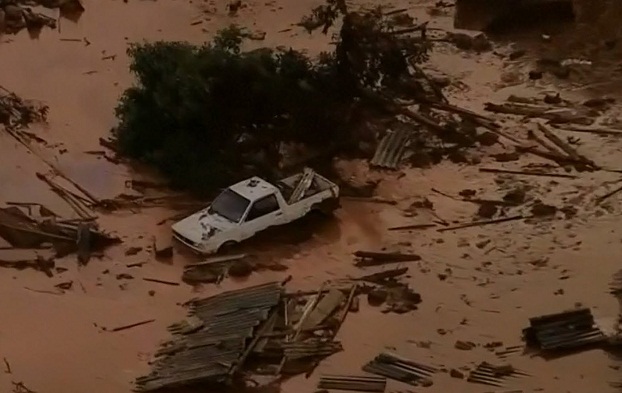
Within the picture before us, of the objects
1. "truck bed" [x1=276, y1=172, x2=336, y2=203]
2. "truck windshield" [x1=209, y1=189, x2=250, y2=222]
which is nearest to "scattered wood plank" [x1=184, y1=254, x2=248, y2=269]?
"truck windshield" [x1=209, y1=189, x2=250, y2=222]

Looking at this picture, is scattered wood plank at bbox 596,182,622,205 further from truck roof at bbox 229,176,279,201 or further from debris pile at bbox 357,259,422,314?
truck roof at bbox 229,176,279,201

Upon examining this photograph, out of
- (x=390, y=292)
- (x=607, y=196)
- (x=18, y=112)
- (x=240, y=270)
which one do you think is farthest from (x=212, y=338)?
(x=18, y=112)

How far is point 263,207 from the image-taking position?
38.4 feet

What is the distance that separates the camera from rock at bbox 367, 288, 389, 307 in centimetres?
1077

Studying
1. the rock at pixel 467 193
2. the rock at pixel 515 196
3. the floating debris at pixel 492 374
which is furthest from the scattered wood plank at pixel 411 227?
the floating debris at pixel 492 374

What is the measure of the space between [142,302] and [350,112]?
13.8ft

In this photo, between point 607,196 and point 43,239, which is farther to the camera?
point 607,196

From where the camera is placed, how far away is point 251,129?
1312 centimetres

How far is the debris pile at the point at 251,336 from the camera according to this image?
9656mm

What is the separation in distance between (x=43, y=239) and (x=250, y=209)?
2262mm

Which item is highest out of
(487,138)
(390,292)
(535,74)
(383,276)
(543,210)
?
(535,74)

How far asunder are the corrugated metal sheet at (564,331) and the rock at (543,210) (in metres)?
1.91

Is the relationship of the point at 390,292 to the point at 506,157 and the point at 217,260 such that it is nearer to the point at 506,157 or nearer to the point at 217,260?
the point at 217,260

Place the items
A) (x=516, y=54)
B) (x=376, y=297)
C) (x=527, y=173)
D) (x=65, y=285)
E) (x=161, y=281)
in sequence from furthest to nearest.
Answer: (x=516, y=54), (x=527, y=173), (x=161, y=281), (x=65, y=285), (x=376, y=297)
